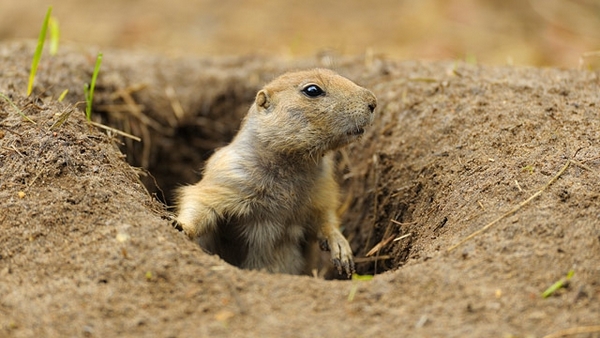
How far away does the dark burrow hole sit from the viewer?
639 cm

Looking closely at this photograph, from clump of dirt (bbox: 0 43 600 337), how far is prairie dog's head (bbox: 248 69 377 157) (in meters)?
0.93

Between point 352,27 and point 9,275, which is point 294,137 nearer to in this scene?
point 9,275

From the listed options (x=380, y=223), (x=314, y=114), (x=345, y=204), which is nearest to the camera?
(x=314, y=114)

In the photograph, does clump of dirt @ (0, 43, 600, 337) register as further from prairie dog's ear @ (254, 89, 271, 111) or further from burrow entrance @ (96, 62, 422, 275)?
prairie dog's ear @ (254, 89, 271, 111)

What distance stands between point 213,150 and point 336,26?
21.7ft

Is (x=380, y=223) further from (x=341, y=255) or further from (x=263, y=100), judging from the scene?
(x=263, y=100)

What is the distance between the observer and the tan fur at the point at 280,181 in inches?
222

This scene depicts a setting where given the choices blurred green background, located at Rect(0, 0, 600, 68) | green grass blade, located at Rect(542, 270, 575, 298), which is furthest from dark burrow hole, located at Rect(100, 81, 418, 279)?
blurred green background, located at Rect(0, 0, 600, 68)

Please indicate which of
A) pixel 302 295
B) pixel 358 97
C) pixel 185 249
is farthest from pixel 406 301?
pixel 358 97

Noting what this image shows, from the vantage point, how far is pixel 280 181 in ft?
19.3

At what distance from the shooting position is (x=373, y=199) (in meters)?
6.98

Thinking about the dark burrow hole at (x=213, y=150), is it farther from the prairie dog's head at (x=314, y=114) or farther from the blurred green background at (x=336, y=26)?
the blurred green background at (x=336, y=26)

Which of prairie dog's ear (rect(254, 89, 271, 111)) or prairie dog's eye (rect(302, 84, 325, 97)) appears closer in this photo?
prairie dog's eye (rect(302, 84, 325, 97))

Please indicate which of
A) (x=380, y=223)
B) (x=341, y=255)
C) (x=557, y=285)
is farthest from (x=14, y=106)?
(x=557, y=285)
